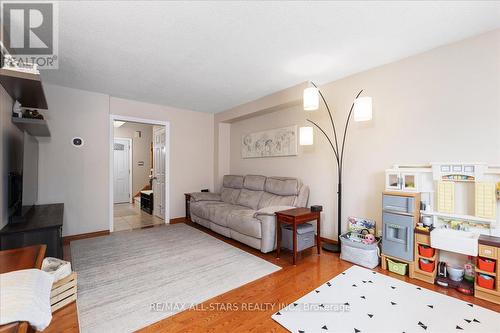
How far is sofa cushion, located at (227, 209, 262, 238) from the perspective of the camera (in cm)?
306

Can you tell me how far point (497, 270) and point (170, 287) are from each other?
301cm

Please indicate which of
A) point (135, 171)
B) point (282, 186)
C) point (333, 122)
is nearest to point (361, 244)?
point (282, 186)

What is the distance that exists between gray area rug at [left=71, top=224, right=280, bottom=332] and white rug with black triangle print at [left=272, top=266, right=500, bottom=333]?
69 cm

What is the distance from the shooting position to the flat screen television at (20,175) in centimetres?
208

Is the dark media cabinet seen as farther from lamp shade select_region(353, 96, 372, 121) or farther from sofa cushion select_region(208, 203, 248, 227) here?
lamp shade select_region(353, 96, 372, 121)

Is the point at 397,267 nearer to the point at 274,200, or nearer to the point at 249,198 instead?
the point at 274,200

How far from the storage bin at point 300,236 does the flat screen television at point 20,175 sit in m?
2.93

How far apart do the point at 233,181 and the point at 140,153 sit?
4395 mm

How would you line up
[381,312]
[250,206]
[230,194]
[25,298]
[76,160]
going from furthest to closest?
[230,194] < [250,206] < [76,160] < [381,312] < [25,298]

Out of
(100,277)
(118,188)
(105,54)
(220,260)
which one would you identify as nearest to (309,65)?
(105,54)

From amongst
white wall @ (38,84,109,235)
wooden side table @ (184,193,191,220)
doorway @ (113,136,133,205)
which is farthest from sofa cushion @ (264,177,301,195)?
doorway @ (113,136,133,205)

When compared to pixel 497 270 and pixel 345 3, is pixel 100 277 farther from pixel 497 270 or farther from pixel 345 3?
pixel 497 270

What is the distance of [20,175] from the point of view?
225cm
